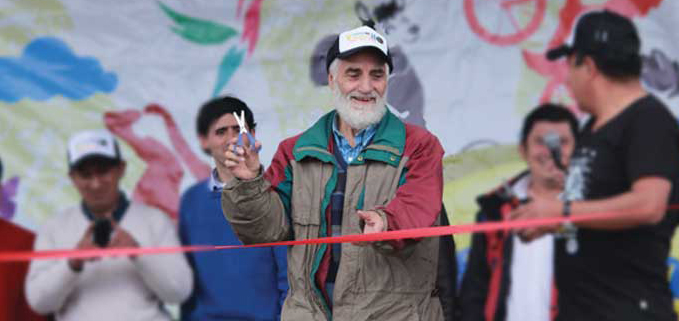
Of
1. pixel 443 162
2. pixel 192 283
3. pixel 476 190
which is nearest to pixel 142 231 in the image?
pixel 192 283

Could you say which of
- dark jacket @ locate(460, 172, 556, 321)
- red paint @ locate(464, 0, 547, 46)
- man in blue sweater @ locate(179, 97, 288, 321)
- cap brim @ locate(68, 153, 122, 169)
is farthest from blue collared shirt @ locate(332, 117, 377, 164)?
red paint @ locate(464, 0, 547, 46)

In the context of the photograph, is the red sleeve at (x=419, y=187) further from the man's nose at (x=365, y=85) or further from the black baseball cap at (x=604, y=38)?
the black baseball cap at (x=604, y=38)

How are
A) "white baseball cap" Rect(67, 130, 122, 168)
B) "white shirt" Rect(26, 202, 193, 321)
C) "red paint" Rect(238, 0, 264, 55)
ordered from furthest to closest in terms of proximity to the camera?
1. "red paint" Rect(238, 0, 264, 55)
2. "white baseball cap" Rect(67, 130, 122, 168)
3. "white shirt" Rect(26, 202, 193, 321)

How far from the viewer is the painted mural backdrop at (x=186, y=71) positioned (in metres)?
5.34

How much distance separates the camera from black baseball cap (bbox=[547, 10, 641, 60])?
4.86 metres

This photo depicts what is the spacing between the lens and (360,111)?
10.5 feet

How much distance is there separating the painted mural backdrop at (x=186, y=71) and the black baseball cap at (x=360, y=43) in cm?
204

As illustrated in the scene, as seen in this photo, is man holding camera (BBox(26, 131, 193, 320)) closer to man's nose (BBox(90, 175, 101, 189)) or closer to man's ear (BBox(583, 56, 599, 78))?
man's nose (BBox(90, 175, 101, 189))

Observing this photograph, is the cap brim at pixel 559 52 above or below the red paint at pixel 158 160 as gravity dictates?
above

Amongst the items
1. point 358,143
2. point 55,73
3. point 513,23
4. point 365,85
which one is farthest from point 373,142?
point 55,73

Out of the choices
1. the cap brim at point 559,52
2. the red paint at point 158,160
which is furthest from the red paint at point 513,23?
the red paint at point 158,160

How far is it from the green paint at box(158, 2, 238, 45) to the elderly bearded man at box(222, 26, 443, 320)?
87.1 inches

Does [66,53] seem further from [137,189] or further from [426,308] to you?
[426,308]

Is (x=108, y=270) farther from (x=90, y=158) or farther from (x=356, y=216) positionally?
(x=356, y=216)
